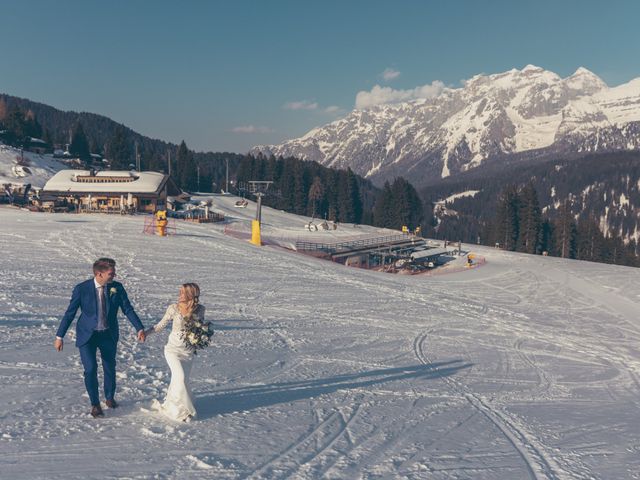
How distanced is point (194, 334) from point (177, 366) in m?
0.52

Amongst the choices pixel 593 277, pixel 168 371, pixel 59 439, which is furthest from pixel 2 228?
pixel 593 277

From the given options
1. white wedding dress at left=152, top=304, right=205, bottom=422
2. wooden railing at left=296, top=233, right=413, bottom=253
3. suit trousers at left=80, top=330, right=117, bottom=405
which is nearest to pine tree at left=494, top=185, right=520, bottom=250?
wooden railing at left=296, top=233, right=413, bottom=253

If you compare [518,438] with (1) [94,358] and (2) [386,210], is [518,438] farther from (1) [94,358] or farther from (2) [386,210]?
(2) [386,210]

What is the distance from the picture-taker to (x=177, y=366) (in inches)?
257

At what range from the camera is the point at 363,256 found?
53.1 m

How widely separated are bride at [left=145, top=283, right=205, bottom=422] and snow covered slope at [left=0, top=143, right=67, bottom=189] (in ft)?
250

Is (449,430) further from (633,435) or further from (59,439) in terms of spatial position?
(59,439)

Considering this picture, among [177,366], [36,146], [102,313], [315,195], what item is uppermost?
[36,146]

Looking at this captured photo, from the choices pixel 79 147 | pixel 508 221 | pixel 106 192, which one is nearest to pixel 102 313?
pixel 106 192

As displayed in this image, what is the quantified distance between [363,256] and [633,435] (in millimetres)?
44893

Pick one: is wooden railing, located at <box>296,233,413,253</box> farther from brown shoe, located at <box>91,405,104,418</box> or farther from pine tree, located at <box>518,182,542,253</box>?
brown shoe, located at <box>91,405,104,418</box>

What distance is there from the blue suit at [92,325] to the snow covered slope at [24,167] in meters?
75.5

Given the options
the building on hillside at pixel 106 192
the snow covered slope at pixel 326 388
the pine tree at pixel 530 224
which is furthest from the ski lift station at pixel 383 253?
the snow covered slope at pixel 326 388

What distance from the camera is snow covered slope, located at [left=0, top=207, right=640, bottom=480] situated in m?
6.08
